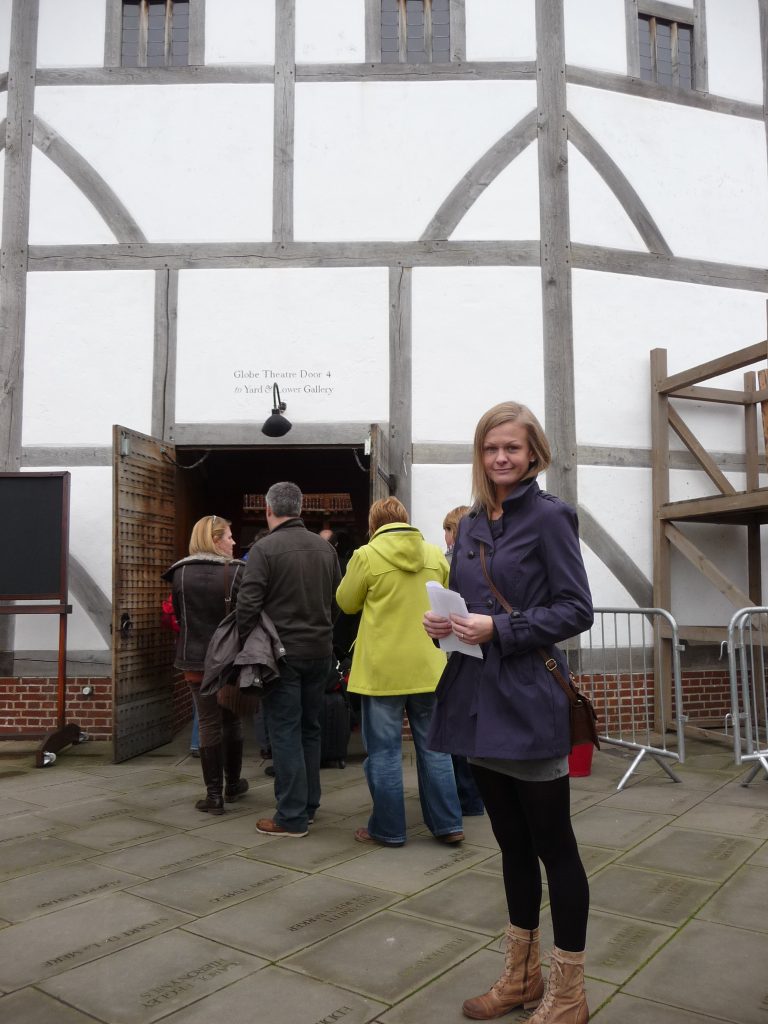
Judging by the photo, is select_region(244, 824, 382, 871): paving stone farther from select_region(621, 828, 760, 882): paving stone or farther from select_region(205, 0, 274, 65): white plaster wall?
select_region(205, 0, 274, 65): white plaster wall

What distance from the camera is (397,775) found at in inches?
155

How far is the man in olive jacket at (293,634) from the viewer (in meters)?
4.10

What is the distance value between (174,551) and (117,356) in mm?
1694

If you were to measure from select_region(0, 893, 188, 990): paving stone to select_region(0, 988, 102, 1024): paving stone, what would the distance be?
0.08 meters

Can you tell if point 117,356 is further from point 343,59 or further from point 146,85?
point 343,59

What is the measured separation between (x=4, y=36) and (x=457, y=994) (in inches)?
321

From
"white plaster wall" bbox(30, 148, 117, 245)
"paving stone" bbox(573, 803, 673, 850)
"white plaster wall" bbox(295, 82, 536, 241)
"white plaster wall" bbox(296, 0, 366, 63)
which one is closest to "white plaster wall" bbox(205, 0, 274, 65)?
"white plaster wall" bbox(296, 0, 366, 63)

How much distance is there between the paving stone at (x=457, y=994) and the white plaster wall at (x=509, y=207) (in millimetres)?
5750

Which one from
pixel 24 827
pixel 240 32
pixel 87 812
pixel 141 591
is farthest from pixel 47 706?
pixel 240 32

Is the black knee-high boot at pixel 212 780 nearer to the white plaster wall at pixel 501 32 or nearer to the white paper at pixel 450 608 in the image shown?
the white paper at pixel 450 608

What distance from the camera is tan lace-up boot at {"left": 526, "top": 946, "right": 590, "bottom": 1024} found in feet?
6.99

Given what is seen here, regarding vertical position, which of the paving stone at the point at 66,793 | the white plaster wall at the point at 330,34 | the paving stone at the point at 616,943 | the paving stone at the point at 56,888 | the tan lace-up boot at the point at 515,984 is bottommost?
the paving stone at the point at 66,793

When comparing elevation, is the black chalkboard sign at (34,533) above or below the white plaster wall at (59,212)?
below

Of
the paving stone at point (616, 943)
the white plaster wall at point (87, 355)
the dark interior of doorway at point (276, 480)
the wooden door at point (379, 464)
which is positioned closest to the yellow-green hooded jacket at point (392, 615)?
the paving stone at point (616, 943)
